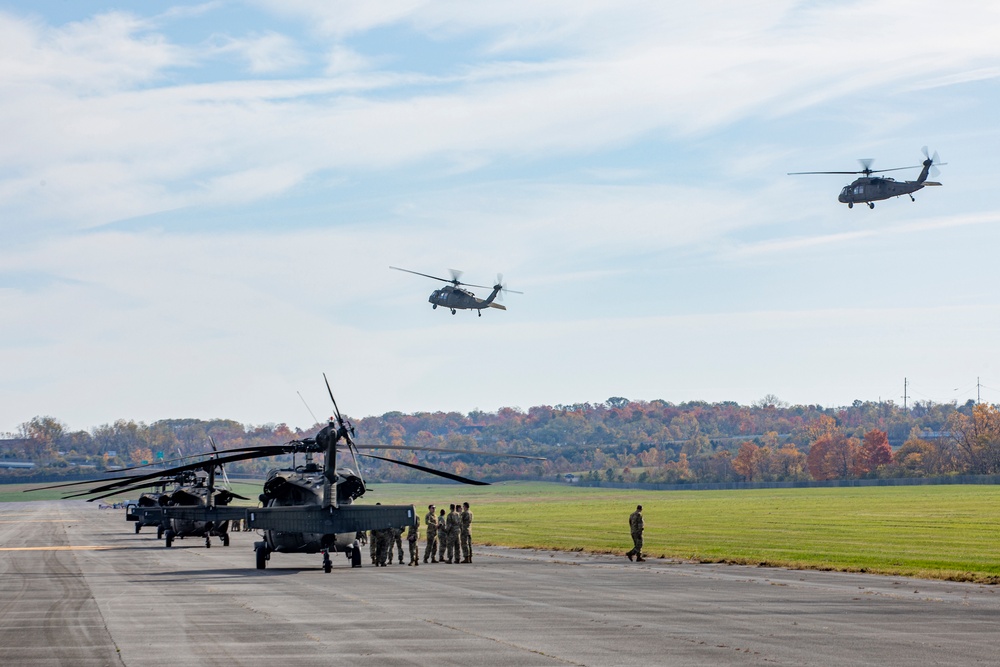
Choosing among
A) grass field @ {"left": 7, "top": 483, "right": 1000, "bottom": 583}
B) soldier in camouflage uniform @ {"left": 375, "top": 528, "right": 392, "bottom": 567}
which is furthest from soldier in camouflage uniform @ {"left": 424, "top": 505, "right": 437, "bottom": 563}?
grass field @ {"left": 7, "top": 483, "right": 1000, "bottom": 583}

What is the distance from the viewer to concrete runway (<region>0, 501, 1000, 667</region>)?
55.6 feet

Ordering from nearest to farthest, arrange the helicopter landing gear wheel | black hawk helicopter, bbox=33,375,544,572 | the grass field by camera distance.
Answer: black hawk helicopter, bbox=33,375,544,572 < the helicopter landing gear wheel < the grass field

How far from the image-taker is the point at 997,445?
554 feet

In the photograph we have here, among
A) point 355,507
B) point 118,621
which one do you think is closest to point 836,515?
point 355,507

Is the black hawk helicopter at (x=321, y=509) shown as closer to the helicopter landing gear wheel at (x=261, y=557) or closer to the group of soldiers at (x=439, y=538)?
the helicopter landing gear wheel at (x=261, y=557)

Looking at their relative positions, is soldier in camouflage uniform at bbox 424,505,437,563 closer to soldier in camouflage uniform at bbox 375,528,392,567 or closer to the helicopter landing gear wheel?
soldier in camouflage uniform at bbox 375,528,392,567

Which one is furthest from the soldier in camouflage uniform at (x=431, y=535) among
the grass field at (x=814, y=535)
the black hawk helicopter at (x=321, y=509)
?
the grass field at (x=814, y=535)

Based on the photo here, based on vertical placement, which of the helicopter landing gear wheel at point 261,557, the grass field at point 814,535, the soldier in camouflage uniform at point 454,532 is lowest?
the grass field at point 814,535

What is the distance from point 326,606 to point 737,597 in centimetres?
852

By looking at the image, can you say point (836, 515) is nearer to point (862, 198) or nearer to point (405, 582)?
A: point (862, 198)

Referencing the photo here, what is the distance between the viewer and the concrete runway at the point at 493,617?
16.9 metres

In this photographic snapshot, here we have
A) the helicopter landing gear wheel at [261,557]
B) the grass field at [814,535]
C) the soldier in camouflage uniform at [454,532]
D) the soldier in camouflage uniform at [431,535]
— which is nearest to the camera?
the helicopter landing gear wheel at [261,557]

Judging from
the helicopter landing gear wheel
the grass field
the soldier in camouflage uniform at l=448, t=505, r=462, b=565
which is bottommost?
the grass field

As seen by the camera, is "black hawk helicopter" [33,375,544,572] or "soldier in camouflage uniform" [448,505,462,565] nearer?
"black hawk helicopter" [33,375,544,572]
